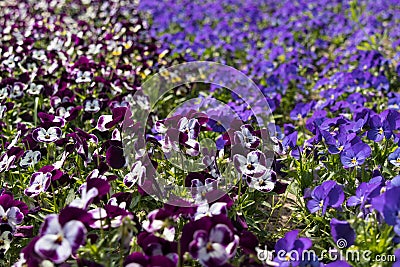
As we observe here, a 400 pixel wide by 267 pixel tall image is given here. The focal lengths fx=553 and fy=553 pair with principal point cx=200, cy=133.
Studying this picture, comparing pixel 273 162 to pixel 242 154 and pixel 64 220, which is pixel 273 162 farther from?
pixel 64 220

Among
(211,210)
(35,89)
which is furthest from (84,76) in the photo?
(211,210)

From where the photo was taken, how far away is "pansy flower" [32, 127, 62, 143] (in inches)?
110

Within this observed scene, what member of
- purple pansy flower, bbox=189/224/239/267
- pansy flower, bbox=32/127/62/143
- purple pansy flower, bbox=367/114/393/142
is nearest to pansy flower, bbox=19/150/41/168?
pansy flower, bbox=32/127/62/143

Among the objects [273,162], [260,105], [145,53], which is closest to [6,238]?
[273,162]

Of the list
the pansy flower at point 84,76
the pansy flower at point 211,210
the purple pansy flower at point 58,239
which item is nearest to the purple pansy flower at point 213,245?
the pansy flower at point 211,210

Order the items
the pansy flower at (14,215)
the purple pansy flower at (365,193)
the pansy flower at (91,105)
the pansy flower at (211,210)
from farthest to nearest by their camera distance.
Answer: the pansy flower at (91,105) < the pansy flower at (14,215) < the purple pansy flower at (365,193) < the pansy flower at (211,210)

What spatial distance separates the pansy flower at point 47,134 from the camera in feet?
9.14

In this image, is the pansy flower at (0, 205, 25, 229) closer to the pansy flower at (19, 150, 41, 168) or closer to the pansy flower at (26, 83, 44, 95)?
the pansy flower at (19, 150, 41, 168)

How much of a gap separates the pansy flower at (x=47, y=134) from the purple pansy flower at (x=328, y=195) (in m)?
1.30

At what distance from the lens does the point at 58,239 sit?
185 cm

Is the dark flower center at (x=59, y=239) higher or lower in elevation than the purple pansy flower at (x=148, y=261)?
higher

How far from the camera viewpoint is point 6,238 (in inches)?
91.1

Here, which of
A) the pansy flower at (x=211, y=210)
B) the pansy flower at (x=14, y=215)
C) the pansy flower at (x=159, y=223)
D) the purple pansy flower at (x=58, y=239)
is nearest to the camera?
the purple pansy flower at (x=58, y=239)

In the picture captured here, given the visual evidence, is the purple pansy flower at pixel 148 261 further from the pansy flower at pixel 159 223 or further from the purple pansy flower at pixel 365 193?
the purple pansy flower at pixel 365 193
